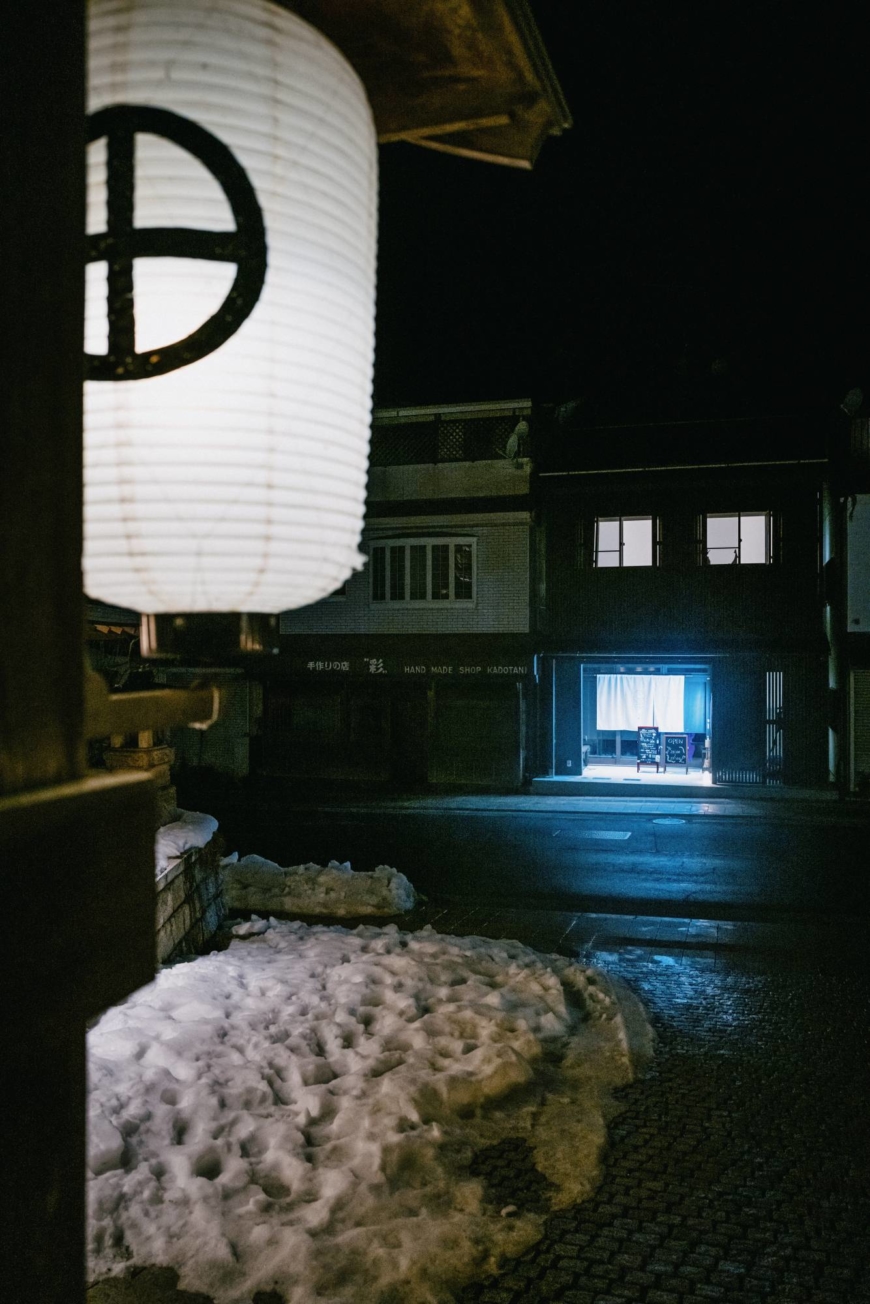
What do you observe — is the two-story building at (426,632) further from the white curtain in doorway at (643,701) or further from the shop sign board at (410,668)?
the white curtain in doorway at (643,701)

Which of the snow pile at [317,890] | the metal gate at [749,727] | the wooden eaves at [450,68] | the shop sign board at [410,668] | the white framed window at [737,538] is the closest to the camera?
the wooden eaves at [450,68]

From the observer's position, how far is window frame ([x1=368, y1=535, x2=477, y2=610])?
25.3 m

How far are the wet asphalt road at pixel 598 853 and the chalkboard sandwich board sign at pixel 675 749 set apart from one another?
12.3 ft

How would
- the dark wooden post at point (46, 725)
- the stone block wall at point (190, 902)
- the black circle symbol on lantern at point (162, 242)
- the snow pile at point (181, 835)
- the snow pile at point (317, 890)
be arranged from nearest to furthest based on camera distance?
the dark wooden post at point (46, 725), the black circle symbol on lantern at point (162, 242), the stone block wall at point (190, 902), the snow pile at point (181, 835), the snow pile at point (317, 890)

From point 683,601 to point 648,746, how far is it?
422 centimetres

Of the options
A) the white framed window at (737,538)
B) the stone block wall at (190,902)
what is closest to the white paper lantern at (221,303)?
the stone block wall at (190,902)

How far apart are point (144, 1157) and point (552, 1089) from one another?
2598mm

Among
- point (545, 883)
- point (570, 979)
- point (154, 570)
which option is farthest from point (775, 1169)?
point (545, 883)

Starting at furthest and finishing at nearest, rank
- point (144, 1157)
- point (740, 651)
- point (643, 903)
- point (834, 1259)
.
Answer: point (740, 651), point (643, 903), point (144, 1157), point (834, 1259)

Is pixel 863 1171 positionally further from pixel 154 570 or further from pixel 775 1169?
pixel 154 570

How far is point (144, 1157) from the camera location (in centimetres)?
438

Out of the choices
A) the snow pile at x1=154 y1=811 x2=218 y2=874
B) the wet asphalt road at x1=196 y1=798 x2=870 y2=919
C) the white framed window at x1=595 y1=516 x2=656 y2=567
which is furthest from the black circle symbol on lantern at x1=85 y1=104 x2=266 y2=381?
the white framed window at x1=595 y1=516 x2=656 y2=567

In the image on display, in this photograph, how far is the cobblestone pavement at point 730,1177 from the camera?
388 centimetres

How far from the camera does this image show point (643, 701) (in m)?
25.2
